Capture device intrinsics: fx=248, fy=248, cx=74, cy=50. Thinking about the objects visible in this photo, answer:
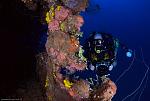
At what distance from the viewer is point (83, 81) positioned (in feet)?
18.1

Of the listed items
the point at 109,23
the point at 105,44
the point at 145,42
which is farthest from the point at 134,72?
the point at 109,23

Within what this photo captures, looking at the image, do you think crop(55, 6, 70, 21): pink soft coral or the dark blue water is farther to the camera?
the dark blue water

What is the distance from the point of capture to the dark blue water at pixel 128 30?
31.7 m

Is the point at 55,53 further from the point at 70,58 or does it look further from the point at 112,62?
the point at 112,62

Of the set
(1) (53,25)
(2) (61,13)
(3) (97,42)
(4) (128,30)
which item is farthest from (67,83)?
(4) (128,30)

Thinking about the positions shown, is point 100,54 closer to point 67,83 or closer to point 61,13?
point 67,83

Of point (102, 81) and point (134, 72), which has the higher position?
point (102, 81)

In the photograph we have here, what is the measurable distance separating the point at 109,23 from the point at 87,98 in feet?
207

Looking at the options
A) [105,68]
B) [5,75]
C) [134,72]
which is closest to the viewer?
[5,75]

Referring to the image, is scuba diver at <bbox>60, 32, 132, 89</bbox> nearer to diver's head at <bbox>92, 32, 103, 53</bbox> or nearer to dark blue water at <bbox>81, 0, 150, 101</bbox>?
diver's head at <bbox>92, 32, 103, 53</bbox>

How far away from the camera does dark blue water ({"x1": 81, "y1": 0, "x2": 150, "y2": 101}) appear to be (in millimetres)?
31736

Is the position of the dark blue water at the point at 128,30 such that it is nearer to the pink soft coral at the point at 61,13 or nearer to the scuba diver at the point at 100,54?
the scuba diver at the point at 100,54

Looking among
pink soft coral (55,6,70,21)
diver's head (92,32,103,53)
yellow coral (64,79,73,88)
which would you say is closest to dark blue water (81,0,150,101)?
diver's head (92,32,103,53)

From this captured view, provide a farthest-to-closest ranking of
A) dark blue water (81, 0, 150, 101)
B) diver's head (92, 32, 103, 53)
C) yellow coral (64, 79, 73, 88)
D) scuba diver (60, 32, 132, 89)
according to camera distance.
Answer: dark blue water (81, 0, 150, 101) → diver's head (92, 32, 103, 53) → scuba diver (60, 32, 132, 89) → yellow coral (64, 79, 73, 88)
